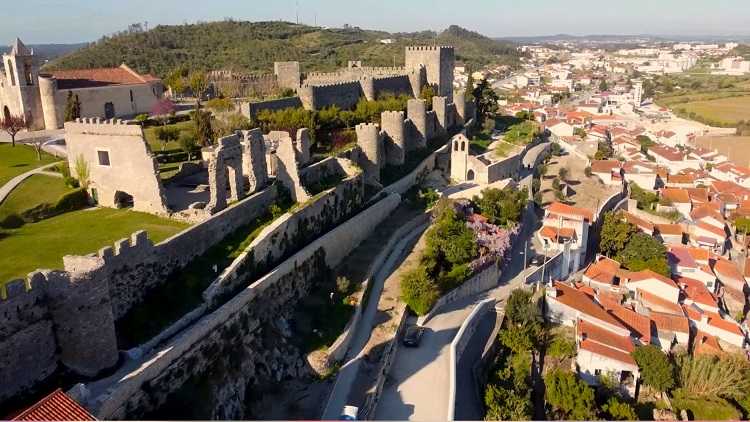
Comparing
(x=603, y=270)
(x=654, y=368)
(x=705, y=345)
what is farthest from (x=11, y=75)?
(x=705, y=345)

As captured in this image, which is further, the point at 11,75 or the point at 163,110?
the point at 163,110

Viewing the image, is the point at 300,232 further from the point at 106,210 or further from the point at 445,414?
the point at 445,414

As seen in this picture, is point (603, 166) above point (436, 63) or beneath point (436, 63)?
beneath

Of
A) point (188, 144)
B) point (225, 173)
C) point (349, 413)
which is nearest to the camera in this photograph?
point (349, 413)

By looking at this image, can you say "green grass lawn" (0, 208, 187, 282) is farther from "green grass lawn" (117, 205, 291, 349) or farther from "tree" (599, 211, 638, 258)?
"tree" (599, 211, 638, 258)

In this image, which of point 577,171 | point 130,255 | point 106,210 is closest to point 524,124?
point 577,171

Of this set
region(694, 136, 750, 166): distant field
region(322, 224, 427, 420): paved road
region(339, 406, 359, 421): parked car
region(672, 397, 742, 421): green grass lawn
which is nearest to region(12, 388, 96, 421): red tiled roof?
region(339, 406, 359, 421): parked car

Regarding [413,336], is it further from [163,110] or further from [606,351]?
[163,110]
